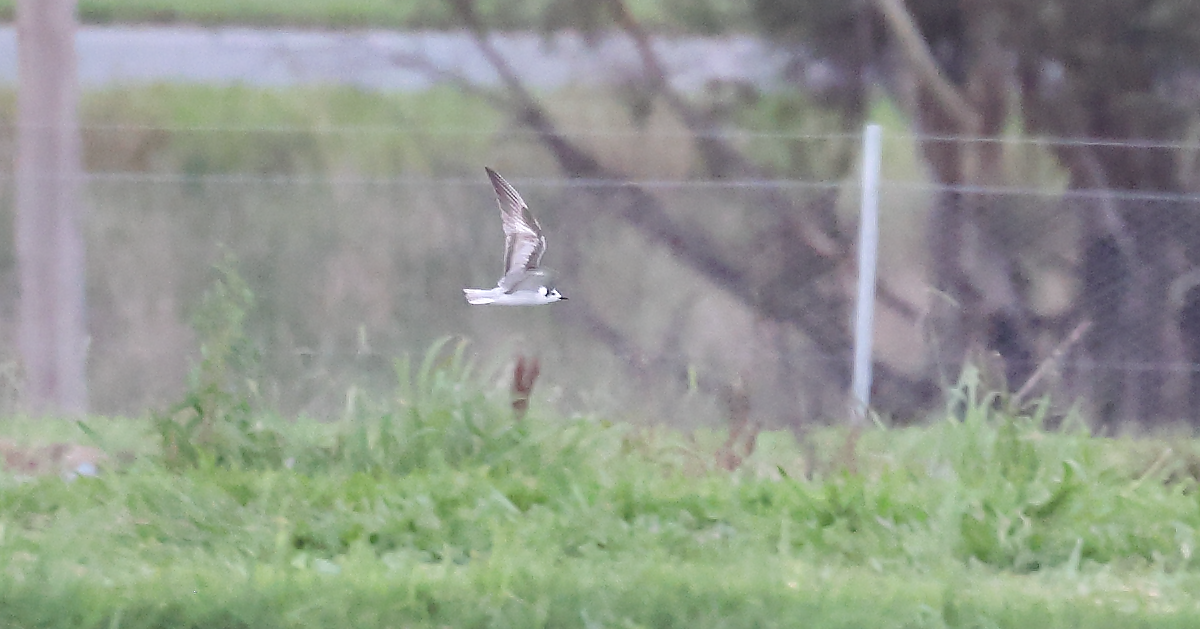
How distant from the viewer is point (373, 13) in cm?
860

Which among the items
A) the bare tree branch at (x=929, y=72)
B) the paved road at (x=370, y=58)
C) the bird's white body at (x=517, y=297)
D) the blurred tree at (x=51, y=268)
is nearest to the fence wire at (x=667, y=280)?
the blurred tree at (x=51, y=268)

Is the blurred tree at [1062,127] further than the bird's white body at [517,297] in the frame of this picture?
Yes

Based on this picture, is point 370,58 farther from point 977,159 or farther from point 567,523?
point 567,523

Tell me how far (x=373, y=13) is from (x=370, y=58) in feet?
1.74

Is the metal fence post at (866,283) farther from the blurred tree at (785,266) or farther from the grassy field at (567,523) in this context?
the grassy field at (567,523)

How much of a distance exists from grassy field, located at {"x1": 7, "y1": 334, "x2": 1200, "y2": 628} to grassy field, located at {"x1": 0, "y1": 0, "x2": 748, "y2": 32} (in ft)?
11.4

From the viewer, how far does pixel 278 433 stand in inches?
188

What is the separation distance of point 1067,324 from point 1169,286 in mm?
526

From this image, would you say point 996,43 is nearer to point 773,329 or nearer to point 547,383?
point 773,329

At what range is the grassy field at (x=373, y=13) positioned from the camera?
318 inches

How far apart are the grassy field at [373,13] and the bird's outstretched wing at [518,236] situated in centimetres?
432

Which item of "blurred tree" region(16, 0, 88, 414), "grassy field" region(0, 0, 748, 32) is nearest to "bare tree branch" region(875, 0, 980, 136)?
"grassy field" region(0, 0, 748, 32)

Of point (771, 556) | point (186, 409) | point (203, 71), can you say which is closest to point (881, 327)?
point (771, 556)

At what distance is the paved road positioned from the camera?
8.00 meters
